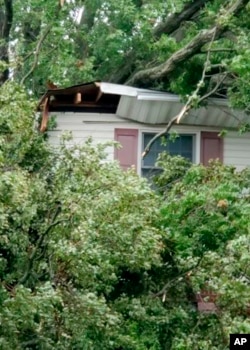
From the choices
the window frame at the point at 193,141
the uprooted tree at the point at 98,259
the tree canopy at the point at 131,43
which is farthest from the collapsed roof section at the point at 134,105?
the uprooted tree at the point at 98,259

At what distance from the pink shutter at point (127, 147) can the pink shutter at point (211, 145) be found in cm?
112

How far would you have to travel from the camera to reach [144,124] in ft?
49.7

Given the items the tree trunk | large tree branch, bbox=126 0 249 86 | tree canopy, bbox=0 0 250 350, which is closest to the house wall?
large tree branch, bbox=126 0 249 86

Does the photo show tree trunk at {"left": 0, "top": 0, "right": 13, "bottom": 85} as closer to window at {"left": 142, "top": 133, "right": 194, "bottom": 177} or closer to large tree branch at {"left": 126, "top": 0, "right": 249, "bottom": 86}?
large tree branch at {"left": 126, "top": 0, "right": 249, "bottom": 86}

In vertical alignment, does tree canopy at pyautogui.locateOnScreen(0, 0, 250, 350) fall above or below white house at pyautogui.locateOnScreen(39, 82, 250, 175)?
below

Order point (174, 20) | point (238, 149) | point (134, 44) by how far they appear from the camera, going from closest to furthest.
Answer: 1. point (238, 149)
2. point (134, 44)
3. point (174, 20)

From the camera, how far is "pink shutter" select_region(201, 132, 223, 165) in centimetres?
1532

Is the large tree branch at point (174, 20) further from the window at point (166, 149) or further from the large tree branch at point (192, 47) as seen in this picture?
the window at point (166, 149)

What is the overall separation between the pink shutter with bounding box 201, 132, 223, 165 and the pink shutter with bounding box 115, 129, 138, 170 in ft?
3.66

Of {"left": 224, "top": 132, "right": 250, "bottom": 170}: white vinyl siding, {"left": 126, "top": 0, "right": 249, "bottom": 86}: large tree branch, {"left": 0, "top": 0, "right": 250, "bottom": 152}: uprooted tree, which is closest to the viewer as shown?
{"left": 126, "top": 0, "right": 249, "bottom": 86}: large tree branch

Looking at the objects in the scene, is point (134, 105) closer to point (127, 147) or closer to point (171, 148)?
point (127, 147)

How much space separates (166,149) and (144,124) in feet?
1.77

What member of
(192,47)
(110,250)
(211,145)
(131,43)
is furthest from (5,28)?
(110,250)

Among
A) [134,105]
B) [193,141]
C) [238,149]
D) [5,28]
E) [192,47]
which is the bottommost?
[238,149]
